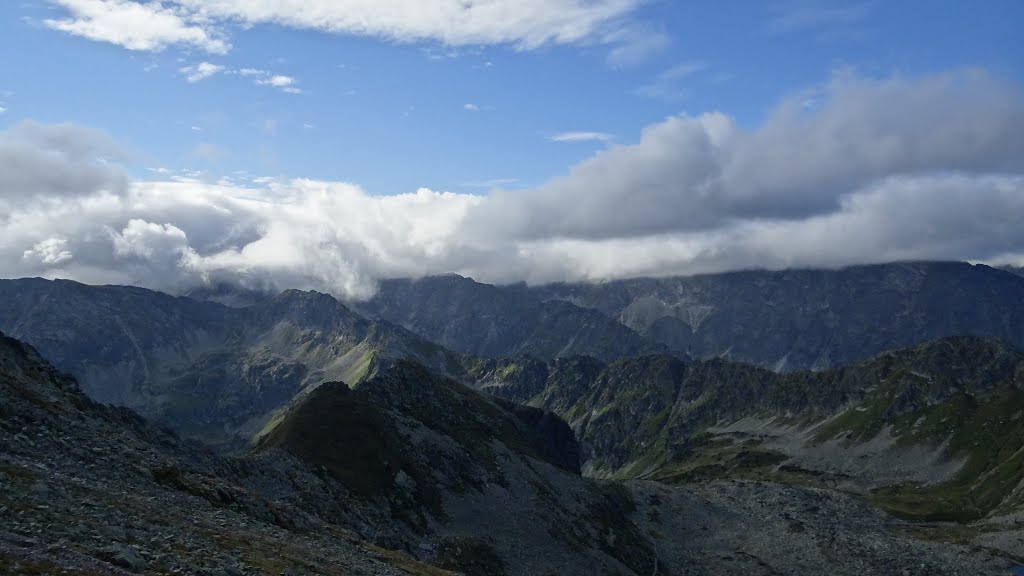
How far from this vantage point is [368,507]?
4146 inches

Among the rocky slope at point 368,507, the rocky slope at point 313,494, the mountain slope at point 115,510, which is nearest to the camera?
the mountain slope at point 115,510

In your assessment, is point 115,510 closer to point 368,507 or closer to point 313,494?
point 313,494

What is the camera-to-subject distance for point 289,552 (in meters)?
49.8

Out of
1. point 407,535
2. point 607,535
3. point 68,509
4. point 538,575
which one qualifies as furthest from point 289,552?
point 607,535

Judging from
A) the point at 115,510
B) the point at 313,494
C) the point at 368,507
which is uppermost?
the point at 115,510

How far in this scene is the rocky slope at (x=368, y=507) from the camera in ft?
131

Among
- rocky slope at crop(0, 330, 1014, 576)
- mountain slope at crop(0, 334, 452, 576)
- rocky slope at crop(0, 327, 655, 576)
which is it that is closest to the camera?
mountain slope at crop(0, 334, 452, 576)

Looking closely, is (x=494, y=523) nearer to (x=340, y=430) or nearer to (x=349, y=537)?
(x=340, y=430)

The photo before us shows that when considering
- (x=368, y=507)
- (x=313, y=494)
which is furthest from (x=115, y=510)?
(x=368, y=507)

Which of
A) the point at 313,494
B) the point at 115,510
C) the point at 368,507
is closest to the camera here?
the point at 115,510

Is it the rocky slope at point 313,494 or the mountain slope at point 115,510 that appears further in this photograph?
the rocky slope at point 313,494

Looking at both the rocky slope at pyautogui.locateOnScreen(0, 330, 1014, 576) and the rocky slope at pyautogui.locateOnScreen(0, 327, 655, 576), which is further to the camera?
the rocky slope at pyautogui.locateOnScreen(0, 330, 1014, 576)

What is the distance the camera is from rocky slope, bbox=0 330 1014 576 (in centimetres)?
4000

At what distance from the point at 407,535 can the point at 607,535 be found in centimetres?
5843
